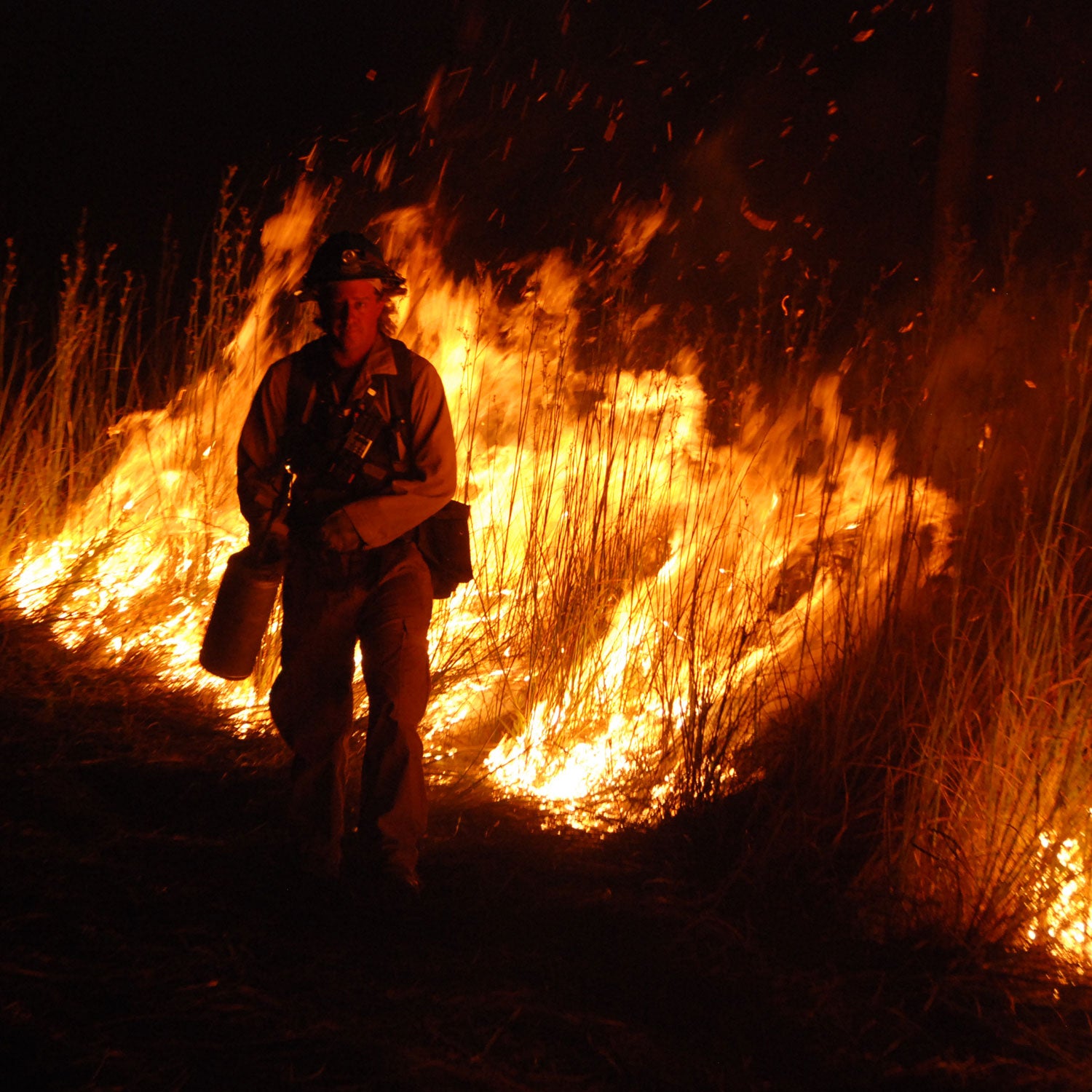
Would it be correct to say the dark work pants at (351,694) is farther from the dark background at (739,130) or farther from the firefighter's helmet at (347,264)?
the dark background at (739,130)

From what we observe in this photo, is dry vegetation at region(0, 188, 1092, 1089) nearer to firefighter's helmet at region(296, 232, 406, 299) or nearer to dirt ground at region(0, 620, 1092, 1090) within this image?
dirt ground at region(0, 620, 1092, 1090)

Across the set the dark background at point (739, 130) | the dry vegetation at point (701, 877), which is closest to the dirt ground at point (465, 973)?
the dry vegetation at point (701, 877)

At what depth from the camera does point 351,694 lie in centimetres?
327

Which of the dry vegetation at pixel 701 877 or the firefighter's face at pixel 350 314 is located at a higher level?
the firefighter's face at pixel 350 314

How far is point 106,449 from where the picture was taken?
571cm

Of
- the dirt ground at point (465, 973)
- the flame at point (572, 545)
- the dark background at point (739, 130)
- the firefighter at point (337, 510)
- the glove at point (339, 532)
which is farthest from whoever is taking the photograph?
the dark background at point (739, 130)

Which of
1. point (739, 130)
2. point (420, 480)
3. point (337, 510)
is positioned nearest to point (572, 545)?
point (420, 480)

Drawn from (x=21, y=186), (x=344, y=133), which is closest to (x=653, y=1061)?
(x=344, y=133)

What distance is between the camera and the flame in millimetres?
3807

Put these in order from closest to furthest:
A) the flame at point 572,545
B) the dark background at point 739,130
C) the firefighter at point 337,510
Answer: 1. the firefighter at point 337,510
2. the flame at point 572,545
3. the dark background at point 739,130

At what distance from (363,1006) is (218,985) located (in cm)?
36

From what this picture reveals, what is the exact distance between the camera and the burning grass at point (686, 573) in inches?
124

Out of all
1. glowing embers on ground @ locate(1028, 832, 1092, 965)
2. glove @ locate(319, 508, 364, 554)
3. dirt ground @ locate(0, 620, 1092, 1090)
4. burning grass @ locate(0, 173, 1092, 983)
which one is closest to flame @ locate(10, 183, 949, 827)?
burning grass @ locate(0, 173, 1092, 983)

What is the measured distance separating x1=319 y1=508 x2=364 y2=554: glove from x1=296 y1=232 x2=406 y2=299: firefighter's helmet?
71cm
